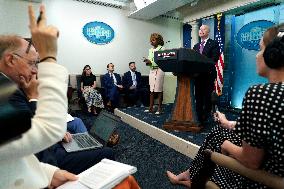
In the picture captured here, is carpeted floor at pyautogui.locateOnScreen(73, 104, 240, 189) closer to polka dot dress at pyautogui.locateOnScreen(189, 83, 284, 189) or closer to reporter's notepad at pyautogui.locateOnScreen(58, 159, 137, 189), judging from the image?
reporter's notepad at pyautogui.locateOnScreen(58, 159, 137, 189)

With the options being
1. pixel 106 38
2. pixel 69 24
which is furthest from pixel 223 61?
pixel 69 24

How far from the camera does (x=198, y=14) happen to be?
621 centimetres

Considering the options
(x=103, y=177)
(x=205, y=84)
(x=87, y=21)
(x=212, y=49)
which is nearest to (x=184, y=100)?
(x=205, y=84)

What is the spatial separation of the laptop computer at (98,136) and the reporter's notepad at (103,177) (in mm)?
579

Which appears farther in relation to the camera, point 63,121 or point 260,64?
point 260,64

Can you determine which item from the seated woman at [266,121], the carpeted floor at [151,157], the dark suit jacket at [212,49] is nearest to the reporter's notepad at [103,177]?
the seated woman at [266,121]

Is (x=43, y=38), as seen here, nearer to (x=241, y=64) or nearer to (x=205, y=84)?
(x=205, y=84)

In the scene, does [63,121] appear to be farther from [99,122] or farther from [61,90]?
[99,122]

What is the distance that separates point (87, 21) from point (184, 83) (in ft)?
14.0

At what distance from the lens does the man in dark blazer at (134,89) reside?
6324mm

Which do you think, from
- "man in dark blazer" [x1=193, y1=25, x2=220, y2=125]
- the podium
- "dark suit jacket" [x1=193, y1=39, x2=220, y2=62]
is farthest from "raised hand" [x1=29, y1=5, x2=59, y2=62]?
"dark suit jacket" [x1=193, y1=39, x2=220, y2=62]

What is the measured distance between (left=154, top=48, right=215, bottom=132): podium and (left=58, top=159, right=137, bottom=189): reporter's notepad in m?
2.38

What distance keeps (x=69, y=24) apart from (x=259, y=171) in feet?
21.3

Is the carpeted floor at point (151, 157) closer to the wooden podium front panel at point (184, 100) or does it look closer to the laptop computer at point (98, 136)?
the wooden podium front panel at point (184, 100)
